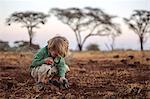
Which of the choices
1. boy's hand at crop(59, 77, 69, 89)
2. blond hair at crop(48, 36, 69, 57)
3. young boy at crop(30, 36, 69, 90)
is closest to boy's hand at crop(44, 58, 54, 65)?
young boy at crop(30, 36, 69, 90)

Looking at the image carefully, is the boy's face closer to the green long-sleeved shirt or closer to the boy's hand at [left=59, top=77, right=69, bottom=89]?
the green long-sleeved shirt

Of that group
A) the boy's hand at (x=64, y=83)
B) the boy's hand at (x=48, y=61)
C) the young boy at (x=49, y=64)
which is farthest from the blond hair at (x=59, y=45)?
the boy's hand at (x=64, y=83)

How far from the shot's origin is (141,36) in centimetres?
3259

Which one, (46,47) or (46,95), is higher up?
(46,47)

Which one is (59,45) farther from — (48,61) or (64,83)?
(64,83)

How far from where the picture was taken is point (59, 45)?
4164mm

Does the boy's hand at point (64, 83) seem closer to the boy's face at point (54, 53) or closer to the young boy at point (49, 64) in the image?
the young boy at point (49, 64)

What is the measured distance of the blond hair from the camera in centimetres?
418

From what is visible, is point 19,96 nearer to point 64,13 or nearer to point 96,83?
point 96,83

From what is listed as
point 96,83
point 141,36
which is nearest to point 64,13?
point 141,36

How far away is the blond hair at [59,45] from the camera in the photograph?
4176 millimetres

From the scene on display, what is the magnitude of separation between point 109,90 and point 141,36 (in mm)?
28374

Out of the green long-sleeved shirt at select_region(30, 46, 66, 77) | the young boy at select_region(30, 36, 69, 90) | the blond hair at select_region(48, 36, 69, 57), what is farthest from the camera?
the green long-sleeved shirt at select_region(30, 46, 66, 77)

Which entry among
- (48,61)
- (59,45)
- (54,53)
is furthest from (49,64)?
(59,45)
